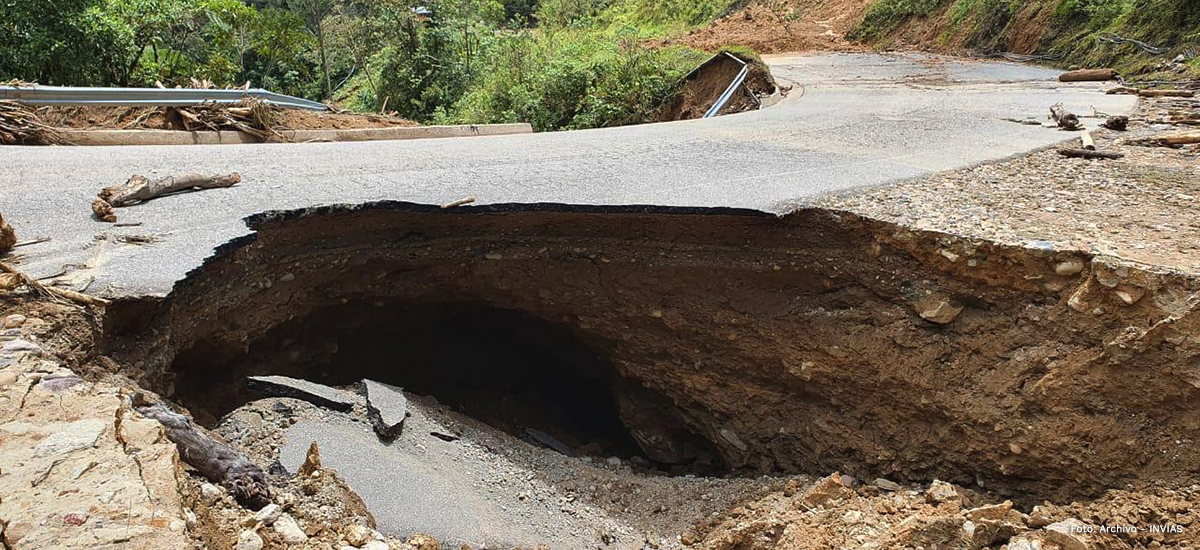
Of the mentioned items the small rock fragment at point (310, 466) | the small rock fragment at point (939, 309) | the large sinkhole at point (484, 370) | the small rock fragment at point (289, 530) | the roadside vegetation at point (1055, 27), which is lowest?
the large sinkhole at point (484, 370)

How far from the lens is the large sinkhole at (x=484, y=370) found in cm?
427

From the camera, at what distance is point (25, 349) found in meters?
2.43

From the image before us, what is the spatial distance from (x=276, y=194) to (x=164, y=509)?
9.28 feet

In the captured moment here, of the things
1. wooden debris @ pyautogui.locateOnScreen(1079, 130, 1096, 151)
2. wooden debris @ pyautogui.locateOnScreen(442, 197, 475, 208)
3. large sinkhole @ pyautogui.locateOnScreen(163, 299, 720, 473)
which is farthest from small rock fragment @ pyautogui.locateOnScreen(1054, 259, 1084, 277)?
wooden debris @ pyautogui.locateOnScreen(442, 197, 475, 208)

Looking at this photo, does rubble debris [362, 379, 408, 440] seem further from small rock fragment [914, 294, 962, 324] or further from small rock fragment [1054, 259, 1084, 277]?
small rock fragment [1054, 259, 1084, 277]

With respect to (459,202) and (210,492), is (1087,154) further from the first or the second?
(210,492)

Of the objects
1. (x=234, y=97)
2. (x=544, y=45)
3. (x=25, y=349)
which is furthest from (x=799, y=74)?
(x=25, y=349)

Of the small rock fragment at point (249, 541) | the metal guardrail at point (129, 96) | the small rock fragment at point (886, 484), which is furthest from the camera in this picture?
the metal guardrail at point (129, 96)

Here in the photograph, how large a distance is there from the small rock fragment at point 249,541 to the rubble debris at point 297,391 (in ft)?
5.76

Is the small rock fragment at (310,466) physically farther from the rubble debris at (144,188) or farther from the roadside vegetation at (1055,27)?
the roadside vegetation at (1055,27)

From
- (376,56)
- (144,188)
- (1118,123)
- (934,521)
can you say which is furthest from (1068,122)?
(376,56)

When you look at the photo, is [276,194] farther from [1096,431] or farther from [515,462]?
[1096,431]

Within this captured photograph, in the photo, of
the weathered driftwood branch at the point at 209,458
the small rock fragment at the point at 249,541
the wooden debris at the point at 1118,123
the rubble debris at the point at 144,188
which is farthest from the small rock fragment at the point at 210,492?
the wooden debris at the point at 1118,123

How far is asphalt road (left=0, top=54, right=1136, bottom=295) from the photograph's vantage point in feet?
11.5
